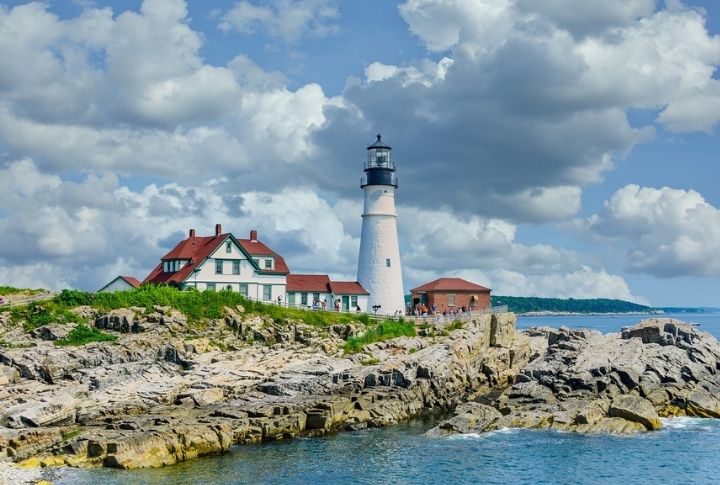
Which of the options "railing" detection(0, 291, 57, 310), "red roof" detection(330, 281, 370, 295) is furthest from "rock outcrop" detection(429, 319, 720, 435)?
"railing" detection(0, 291, 57, 310)

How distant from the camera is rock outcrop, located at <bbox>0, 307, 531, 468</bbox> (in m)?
31.2

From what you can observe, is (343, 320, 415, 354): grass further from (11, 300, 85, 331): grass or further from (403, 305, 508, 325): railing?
(11, 300, 85, 331): grass

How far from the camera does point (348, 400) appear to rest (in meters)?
38.8

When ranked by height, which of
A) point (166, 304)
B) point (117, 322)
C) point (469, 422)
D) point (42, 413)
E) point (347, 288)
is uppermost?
point (347, 288)

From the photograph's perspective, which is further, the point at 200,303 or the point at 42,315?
the point at 200,303

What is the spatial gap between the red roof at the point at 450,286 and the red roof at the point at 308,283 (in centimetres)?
786

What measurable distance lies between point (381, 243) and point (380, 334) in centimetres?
1069

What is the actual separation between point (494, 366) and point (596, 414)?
1212cm

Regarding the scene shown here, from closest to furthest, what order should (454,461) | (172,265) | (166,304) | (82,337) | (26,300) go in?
(454,461), (82,337), (26,300), (166,304), (172,265)

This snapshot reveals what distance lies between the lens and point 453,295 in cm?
6253

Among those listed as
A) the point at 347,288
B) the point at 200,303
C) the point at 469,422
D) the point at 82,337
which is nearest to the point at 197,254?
the point at 200,303

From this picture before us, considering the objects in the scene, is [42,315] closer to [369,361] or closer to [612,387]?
[369,361]

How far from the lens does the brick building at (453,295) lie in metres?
62.4

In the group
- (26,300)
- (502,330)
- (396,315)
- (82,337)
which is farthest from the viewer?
(396,315)
